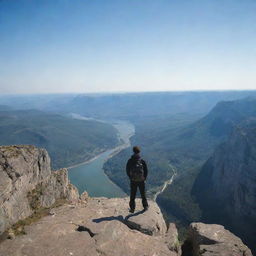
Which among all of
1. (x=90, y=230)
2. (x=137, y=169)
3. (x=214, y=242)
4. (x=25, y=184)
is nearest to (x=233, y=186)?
(x=214, y=242)

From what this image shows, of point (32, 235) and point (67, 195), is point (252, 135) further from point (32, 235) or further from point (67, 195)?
point (32, 235)

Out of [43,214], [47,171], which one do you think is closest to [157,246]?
[43,214]

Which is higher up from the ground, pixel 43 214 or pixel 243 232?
pixel 43 214

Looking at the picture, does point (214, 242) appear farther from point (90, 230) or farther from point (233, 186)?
point (233, 186)

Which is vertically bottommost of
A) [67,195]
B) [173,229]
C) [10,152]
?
[67,195]

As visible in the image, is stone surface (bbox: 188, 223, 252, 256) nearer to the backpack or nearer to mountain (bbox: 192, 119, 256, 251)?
the backpack

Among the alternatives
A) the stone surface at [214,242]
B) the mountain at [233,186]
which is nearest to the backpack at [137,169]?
the stone surface at [214,242]
